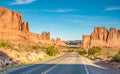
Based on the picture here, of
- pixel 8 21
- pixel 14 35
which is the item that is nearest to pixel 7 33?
pixel 14 35

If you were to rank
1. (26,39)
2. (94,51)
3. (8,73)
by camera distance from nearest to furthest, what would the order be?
1. (8,73)
2. (94,51)
3. (26,39)

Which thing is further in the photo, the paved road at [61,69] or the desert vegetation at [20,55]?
the desert vegetation at [20,55]

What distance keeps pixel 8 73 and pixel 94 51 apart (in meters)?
100

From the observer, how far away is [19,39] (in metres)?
182

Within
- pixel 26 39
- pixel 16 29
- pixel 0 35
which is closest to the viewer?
pixel 0 35

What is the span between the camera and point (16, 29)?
655 feet

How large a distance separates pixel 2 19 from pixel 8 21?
551 cm

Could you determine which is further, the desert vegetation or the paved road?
the desert vegetation

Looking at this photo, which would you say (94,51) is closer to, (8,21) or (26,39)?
(26,39)

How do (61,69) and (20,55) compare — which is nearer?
(61,69)

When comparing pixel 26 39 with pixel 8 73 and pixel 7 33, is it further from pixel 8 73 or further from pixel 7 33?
pixel 8 73

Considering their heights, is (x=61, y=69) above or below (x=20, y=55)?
below

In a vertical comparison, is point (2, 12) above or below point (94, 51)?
above

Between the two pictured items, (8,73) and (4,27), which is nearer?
(8,73)
